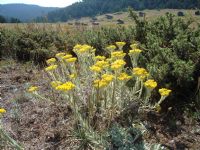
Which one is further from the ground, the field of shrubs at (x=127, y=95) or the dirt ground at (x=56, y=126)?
the field of shrubs at (x=127, y=95)

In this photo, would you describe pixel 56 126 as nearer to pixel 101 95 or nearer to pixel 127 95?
pixel 101 95

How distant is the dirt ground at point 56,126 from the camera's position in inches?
168

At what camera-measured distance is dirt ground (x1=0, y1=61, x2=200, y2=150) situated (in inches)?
168

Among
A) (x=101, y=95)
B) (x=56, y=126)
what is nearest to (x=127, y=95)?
(x=101, y=95)

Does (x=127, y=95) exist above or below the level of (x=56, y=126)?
above

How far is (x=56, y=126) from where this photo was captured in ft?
15.0

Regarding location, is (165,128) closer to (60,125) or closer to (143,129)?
(143,129)

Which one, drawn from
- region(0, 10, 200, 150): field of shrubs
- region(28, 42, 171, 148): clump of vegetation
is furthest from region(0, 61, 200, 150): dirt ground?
region(28, 42, 171, 148): clump of vegetation

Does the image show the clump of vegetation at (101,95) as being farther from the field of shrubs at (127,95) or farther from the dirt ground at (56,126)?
the dirt ground at (56,126)

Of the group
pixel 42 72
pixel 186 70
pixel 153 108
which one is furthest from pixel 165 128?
pixel 42 72

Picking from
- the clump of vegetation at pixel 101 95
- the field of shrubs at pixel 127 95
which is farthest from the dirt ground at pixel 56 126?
the clump of vegetation at pixel 101 95

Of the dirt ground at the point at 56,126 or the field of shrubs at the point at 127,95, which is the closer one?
the field of shrubs at the point at 127,95

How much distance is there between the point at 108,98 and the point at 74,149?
3.00 ft

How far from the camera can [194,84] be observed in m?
5.20
